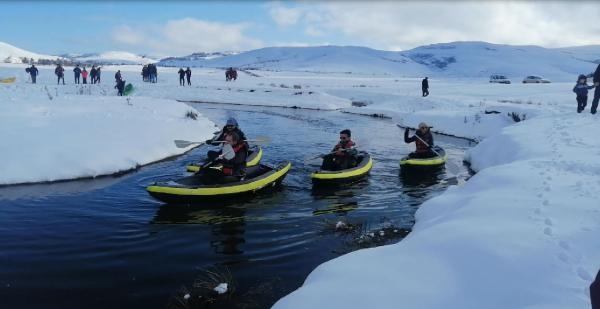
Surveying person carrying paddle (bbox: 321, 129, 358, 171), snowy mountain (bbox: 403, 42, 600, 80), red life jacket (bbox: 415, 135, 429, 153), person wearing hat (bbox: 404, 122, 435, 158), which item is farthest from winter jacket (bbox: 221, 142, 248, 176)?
snowy mountain (bbox: 403, 42, 600, 80)

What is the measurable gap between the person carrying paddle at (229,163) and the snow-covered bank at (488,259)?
418 centimetres

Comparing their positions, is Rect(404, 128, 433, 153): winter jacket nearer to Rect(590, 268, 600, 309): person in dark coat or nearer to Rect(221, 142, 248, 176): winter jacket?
Rect(221, 142, 248, 176): winter jacket

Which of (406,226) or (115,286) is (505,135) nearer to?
(406,226)

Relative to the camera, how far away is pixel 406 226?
28.8ft

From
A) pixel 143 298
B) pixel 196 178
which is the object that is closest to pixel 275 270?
pixel 143 298

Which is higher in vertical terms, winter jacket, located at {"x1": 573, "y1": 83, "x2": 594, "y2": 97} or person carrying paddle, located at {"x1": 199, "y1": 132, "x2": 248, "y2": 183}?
winter jacket, located at {"x1": 573, "y1": 83, "x2": 594, "y2": 97}

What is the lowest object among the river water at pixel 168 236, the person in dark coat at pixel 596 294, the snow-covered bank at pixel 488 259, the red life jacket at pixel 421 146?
the river water at pixel 168 236

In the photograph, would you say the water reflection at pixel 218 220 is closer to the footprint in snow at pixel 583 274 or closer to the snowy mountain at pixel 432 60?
the footprint in snow at pixel 583 274

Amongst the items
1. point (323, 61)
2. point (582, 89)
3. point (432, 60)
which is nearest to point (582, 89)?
point (582, 89)

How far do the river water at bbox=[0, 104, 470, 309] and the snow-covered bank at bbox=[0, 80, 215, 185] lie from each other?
1.74 ft

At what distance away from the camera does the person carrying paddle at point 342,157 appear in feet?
41.5

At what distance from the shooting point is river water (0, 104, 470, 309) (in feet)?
20.4

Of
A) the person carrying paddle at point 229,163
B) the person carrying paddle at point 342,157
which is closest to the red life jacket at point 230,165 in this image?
the person carrying paddle at point 229,163

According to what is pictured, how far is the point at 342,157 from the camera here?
12.7 metres
